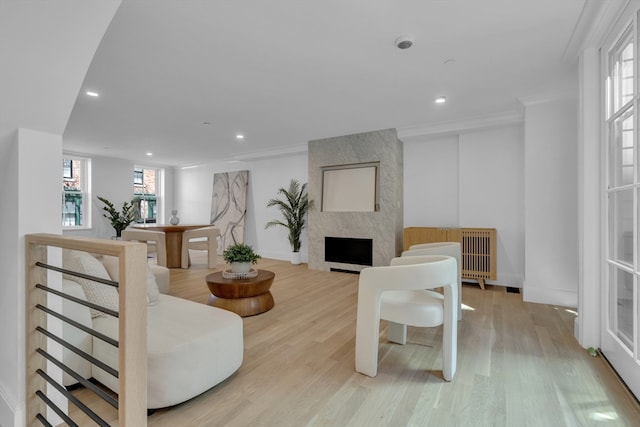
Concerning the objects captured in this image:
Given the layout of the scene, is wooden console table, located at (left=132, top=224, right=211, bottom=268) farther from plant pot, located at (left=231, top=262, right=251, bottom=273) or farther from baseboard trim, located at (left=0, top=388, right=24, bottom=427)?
baseboard trim, located at (left=0, top=388, right=24, bottom=427)

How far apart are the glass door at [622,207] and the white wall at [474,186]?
78.9 inches

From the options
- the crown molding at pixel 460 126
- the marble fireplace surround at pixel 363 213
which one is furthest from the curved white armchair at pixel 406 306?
the crown molding at pixel 460 126

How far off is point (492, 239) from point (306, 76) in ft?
10.4

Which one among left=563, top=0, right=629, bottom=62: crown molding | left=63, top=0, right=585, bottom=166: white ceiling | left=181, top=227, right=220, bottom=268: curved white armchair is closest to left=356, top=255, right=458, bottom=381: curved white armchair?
left=63, top=0, right=585, bottom=166: white ceiling

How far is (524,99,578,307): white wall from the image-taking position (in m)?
3.21

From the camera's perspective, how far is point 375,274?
6.00 ft

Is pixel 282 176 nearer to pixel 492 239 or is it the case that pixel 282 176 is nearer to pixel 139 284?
pixel 492 239

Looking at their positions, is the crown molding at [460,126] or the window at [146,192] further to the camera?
the window at [146,192]

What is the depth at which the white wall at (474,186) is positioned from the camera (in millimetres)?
4012

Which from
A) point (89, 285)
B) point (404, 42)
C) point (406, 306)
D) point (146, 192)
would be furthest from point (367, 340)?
point (146, 192)

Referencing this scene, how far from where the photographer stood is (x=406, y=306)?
1876 mm

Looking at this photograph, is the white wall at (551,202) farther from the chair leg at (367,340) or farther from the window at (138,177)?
the window at (138,177)

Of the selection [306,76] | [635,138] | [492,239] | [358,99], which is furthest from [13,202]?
[492,239]

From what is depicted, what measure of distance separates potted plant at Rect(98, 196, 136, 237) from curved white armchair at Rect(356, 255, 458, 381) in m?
6.68
